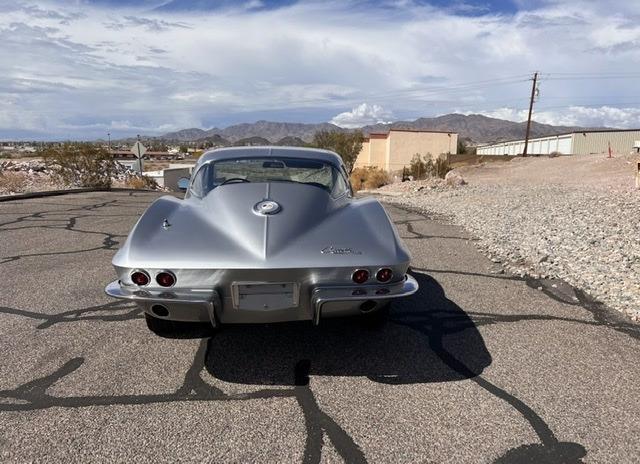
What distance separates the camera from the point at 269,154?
178 inches

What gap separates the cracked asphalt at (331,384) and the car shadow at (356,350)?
16 millimetres

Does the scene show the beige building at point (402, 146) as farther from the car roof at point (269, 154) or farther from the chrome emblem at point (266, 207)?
the chrome emblem at point (266, 207)

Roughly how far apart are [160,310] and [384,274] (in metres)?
1.49

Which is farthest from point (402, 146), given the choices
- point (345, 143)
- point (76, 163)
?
point (76, 163)

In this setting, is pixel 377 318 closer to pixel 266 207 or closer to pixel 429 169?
pixel 266 207

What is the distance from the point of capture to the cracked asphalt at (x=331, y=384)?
249 cm

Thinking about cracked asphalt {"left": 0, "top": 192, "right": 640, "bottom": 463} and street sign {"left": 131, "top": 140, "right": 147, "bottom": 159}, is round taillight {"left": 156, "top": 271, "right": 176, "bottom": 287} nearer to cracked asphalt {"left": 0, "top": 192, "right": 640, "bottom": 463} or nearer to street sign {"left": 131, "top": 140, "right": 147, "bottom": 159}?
cracked asphalt {"left": 0, "top": 192, "right": 640, "bottom": 463}

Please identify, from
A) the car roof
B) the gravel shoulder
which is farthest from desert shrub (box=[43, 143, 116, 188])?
the car roof

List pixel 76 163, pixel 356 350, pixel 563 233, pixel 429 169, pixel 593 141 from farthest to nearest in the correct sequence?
pixel 593 141
pixel 429 169
pixel 76 163
pixel 563 233
pixel 356 350

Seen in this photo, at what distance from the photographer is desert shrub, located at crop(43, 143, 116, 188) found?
2044cm

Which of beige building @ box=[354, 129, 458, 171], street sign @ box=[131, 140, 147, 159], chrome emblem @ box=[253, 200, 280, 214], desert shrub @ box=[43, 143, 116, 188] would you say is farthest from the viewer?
beige building @ box=[354, 129, 458, 171]

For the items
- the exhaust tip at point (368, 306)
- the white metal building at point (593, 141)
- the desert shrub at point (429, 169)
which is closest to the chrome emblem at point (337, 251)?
the exhaust tip at point (368, 306)

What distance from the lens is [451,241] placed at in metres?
8.16

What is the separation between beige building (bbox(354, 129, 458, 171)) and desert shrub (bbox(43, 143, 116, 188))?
31481 millimetres
